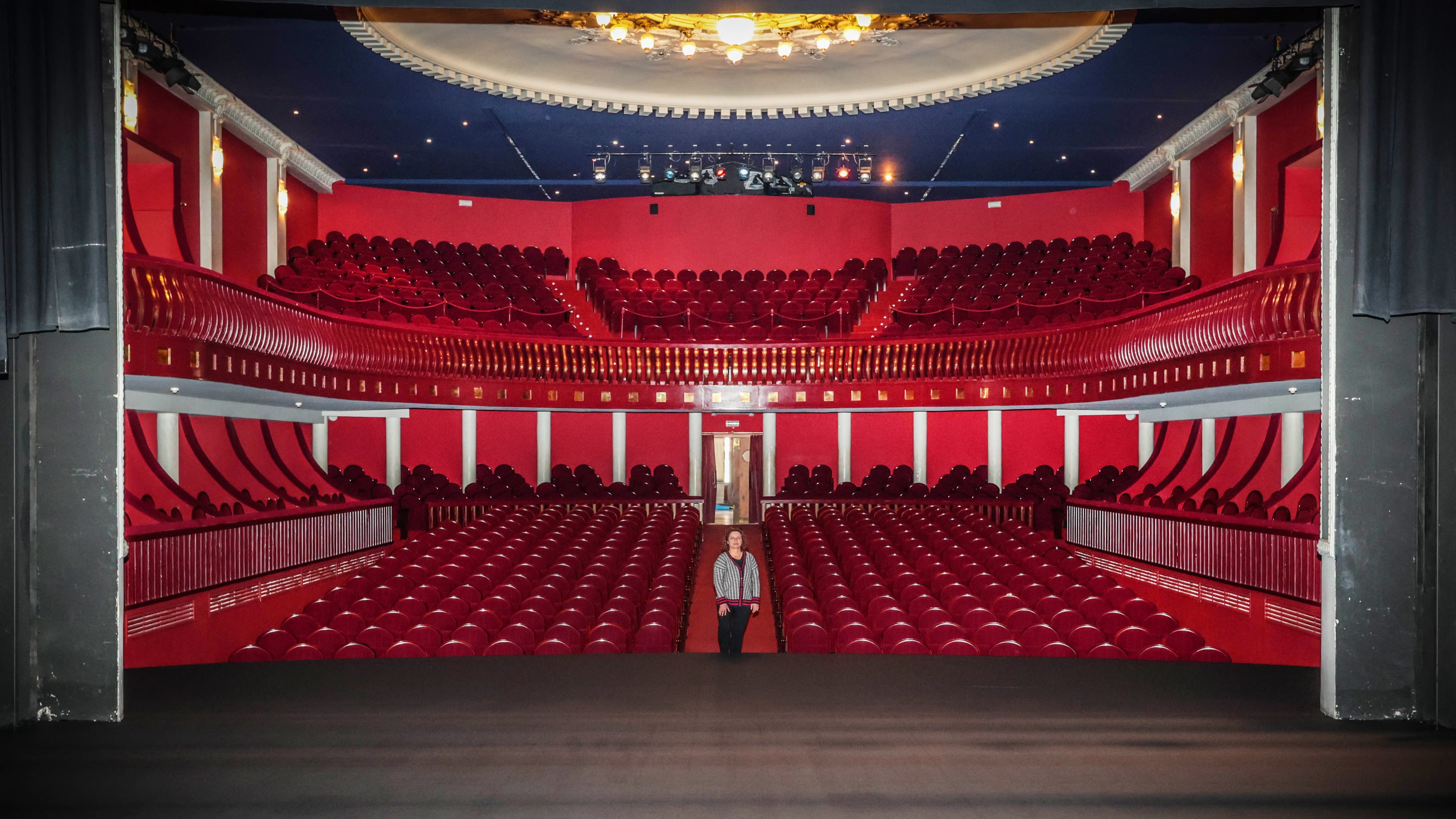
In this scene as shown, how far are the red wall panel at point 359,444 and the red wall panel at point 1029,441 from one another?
1173 centimetres

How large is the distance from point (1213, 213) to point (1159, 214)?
285cm

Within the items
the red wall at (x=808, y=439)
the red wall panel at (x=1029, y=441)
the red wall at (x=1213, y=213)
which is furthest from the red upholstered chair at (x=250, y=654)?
the red wall panel at (x=1029, y=441)

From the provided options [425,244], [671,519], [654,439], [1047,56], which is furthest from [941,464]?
[425,244]

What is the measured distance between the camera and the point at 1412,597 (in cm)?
364

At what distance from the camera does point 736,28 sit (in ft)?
36.9

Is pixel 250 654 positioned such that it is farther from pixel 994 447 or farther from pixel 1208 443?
pixel 994 447

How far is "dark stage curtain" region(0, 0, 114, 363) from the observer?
11.4 feet

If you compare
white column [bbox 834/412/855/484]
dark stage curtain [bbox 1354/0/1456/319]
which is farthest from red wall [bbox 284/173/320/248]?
dark stage curtain [bbox 1354/0/1456/319]

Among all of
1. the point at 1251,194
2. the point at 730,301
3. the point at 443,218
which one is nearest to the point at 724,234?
the point at 730,301

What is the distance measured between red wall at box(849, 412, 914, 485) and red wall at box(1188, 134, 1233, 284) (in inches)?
242

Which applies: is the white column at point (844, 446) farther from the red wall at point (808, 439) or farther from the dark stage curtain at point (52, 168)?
the dark stage curtain at point (52, 168)

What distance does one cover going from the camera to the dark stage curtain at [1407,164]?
3494 mm

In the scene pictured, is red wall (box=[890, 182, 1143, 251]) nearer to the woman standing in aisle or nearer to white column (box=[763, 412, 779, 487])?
white column (box=[763, 412, 779, 487])

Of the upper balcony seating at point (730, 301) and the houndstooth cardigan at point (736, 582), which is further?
the upper balcony seating at point (730, 301)
